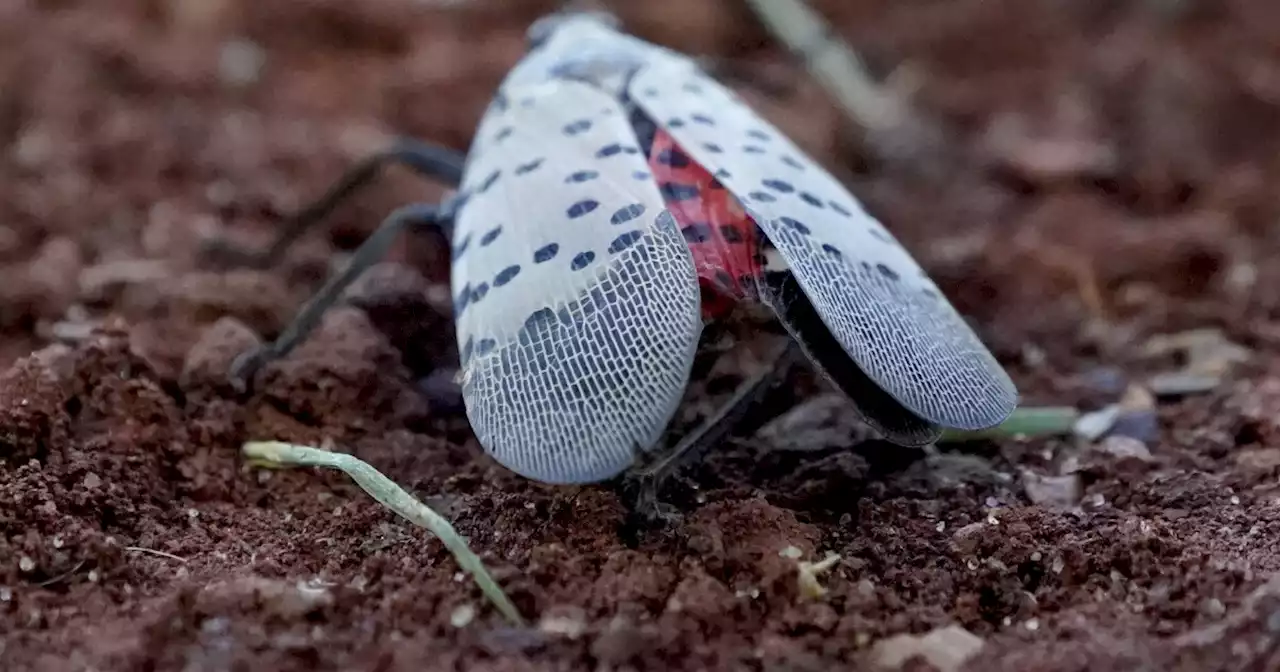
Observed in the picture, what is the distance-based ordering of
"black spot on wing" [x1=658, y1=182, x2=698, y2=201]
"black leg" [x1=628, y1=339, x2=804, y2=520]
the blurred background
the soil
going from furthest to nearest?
the blurred background < "black spot on wing" [x1=658, y1=182, x2=698, y2=201] < "black leg" [x1=628, y1=339, x2=804, y2=520] < the soil

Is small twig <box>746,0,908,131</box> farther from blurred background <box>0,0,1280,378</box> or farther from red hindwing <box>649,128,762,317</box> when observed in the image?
red hindwing <box>649,128,762,317</box>

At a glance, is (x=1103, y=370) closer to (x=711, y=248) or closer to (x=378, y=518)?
(x=711, y=248)

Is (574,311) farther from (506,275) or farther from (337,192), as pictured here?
(337,192)

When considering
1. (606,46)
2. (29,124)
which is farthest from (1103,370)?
(29,124)

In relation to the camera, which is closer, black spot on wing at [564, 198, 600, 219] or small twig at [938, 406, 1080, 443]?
black spot on wing at [564, 198, 600, 219]

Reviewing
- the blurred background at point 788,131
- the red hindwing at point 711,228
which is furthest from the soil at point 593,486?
the red hindwing at point 711,228

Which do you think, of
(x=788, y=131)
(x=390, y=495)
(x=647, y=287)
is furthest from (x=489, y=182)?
(x=788, y=131)

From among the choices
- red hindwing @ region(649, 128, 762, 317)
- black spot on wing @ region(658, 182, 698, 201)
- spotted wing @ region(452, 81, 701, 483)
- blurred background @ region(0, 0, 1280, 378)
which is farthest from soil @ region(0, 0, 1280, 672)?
black spot on wing @ region(658, 182, 698, 201)
